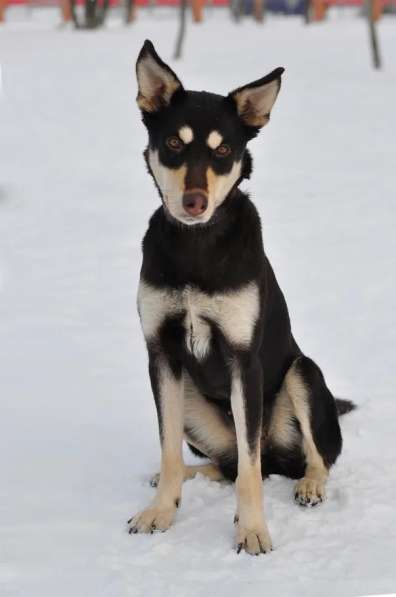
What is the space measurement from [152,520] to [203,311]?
2.89 feet

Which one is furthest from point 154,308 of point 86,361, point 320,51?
point 320,51

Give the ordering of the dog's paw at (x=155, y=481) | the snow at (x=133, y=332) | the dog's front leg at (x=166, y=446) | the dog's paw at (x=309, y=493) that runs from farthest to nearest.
Answer: the dog's paw at (x=155, y=481)
the dog's paw at (x=309, y=493)
the dog's front leg at (x=166, y=446)
the snow at (x=133, y=332)

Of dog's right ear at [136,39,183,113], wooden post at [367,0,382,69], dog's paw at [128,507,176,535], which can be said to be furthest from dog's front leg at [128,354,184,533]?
wooden post at [367,0,382,69]

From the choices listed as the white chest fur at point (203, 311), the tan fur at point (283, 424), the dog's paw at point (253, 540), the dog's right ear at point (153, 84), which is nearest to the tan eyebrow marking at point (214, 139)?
the dog's right ear at point (153, 84)

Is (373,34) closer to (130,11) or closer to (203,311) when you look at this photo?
(130,11)

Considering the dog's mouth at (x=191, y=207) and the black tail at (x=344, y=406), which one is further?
the black tail at (x=344, y=406)

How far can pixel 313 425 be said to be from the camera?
13.5ft

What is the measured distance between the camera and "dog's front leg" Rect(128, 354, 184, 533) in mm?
3803

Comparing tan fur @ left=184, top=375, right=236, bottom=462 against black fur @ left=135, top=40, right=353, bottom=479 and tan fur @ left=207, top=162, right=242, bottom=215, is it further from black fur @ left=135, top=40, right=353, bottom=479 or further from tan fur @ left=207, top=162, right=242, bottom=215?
tan fur @ left=207, top=162, right=242, bottom=215

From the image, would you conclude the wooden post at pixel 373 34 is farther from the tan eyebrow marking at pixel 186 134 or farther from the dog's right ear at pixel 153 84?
the tan eyebrow marking at pixel 186 134

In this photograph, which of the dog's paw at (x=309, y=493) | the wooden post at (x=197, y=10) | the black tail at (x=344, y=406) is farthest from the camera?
the wooden post at (x=197, y=10)

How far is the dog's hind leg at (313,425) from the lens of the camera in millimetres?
4051

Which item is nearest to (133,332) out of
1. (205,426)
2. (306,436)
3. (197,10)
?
(205,426)

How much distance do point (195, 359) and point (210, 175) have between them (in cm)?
74
